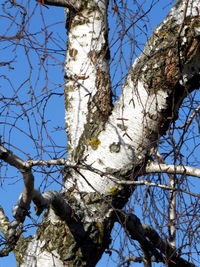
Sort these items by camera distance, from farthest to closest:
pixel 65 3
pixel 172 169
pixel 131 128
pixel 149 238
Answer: pixel 65 3
pixel 149 238
pixel 131 128
pixel 172 169

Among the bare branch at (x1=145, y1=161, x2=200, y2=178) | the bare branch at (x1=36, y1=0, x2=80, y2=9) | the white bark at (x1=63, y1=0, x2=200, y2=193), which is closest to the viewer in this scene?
the bare branch at (x1=145, y1=161, x2=200, y2=178)

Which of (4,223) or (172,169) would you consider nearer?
(172,169)

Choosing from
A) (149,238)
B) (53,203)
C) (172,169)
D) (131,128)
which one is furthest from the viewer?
(149,238)

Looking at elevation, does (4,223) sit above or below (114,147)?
below

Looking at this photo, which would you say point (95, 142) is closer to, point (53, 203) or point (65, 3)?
point (53, 203)

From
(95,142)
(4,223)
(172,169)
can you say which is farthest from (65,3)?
(4,223)

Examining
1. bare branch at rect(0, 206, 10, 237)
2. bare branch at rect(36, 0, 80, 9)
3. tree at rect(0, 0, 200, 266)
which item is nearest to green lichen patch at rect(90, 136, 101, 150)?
tree at rect(0, 0, 200, 266)

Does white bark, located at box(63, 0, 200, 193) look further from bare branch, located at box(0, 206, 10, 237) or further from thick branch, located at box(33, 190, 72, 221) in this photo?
bare branch, located at box(0, 206, 10, 237)

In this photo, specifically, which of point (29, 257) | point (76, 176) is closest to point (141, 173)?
point (76, 176)

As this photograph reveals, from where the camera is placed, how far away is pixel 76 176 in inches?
100

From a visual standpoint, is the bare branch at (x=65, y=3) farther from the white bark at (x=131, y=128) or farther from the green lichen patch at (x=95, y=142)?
the green lichen patch at (x=95, y=142)

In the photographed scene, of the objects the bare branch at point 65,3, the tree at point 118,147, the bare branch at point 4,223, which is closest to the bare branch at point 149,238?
the tree at point 118,147

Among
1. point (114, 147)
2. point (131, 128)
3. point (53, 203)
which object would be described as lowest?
point (53, 203)

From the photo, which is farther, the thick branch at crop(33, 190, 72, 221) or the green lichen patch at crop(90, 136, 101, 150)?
the green lichen patch at crop(90, 136, 101, 150)
